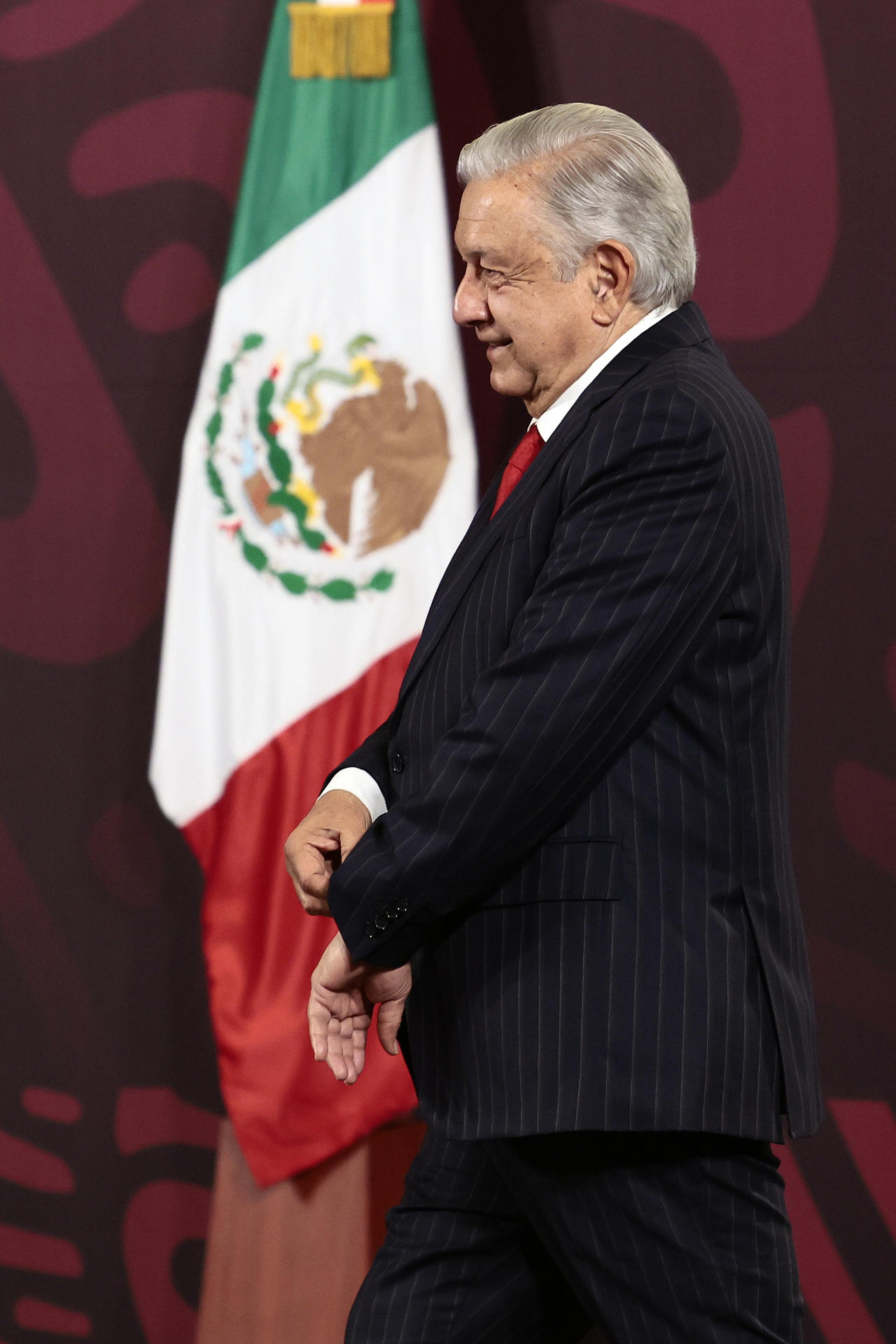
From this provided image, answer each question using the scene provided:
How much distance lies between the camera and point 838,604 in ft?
6.59

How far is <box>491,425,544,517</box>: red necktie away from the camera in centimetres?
125

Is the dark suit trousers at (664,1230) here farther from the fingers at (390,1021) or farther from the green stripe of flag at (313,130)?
the green stripe of flag at (313,130)


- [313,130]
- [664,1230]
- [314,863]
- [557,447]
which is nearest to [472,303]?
[557,447]

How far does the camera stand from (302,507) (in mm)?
2012

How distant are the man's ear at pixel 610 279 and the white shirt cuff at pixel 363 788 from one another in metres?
0.47

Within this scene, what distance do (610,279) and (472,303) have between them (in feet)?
0.42

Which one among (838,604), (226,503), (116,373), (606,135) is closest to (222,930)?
(226,503)

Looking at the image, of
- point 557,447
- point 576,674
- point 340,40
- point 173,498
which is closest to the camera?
point 576,674

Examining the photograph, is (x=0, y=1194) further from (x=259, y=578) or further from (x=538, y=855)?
(x=538, y=855)

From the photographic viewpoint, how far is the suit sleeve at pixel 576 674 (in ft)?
3.29

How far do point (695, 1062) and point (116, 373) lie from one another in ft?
5.04

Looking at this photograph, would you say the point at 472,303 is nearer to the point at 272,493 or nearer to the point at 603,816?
the point at 603,816

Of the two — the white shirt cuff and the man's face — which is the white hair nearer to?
the man's face

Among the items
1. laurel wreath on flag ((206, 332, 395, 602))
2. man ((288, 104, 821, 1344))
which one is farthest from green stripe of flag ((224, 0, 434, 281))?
man ((288, 104, 821, 1344))
